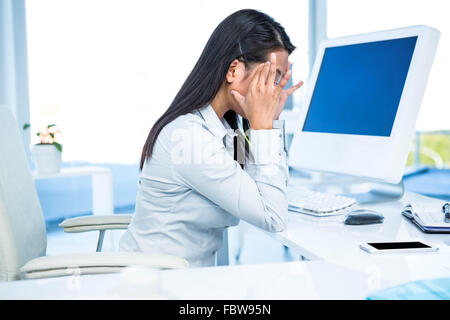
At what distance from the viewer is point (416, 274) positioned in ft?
2.58

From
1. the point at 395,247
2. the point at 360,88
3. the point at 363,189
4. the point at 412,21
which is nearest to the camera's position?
the point at 395,247

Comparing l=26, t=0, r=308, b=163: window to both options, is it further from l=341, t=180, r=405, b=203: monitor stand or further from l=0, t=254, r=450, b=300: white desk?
l=0, t=254, r=450, b=300: white desk

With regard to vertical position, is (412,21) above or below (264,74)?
above

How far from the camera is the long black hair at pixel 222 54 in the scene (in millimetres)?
1214

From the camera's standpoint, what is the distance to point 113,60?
4273mm

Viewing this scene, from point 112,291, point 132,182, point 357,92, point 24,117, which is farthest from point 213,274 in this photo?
point 132,182

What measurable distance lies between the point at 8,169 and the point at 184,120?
1.45 ft

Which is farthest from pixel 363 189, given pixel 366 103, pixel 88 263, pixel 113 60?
pixel 113 60

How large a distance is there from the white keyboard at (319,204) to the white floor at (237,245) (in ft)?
4.45

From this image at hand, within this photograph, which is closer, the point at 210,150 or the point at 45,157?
the point at 210,150

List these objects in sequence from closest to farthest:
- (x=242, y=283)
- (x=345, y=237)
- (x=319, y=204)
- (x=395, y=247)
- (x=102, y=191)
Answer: (x=242, y=283) → (x=395, y=247) → (x=345, y=237) → (x=319, y=204) → (x=102, y=191)

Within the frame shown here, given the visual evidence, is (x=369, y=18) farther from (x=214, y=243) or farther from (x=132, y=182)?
(x=214, y=243)

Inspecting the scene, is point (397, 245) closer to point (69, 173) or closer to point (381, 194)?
point (381, 194)

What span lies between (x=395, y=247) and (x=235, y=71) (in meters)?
0.60
